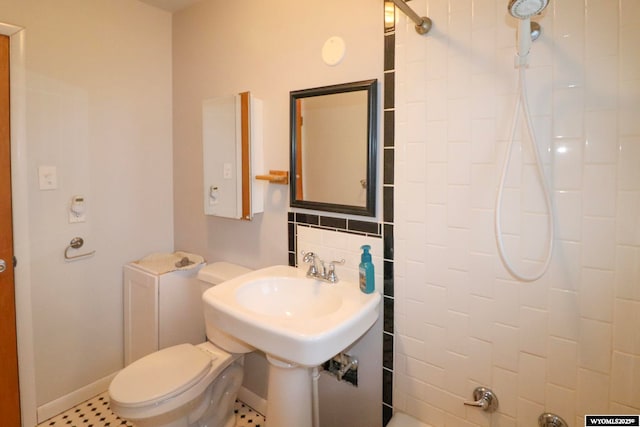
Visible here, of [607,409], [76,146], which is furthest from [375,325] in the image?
[76,146]

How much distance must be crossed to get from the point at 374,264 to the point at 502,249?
1.66 feet

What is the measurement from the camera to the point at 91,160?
1.95 meters

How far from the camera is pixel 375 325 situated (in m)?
1.41

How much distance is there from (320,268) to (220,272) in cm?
67

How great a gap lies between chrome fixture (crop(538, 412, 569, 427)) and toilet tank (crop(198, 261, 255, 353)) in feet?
3.90

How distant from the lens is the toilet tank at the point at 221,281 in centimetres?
164

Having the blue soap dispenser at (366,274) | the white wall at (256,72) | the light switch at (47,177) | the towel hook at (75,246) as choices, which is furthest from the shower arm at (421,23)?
the towel hook at (75,246)

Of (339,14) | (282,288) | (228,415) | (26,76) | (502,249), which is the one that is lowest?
(228,415)

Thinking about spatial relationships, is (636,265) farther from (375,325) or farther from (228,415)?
(228,415)

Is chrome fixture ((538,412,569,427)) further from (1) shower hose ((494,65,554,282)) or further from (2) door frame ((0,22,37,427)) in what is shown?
(2) door frame ((0,22,37,427))

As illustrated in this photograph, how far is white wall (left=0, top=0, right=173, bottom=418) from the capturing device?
1.74 m

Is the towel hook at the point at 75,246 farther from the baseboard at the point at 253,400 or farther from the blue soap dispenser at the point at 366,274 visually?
the blue soap dispenser at the point at 366,274

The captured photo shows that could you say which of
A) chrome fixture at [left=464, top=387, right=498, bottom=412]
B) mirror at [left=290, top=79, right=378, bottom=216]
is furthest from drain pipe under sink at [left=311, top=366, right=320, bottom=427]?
mirror at [left=290, top=79, right=378, bottom=216]

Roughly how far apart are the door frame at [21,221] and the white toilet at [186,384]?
0.69 metres
